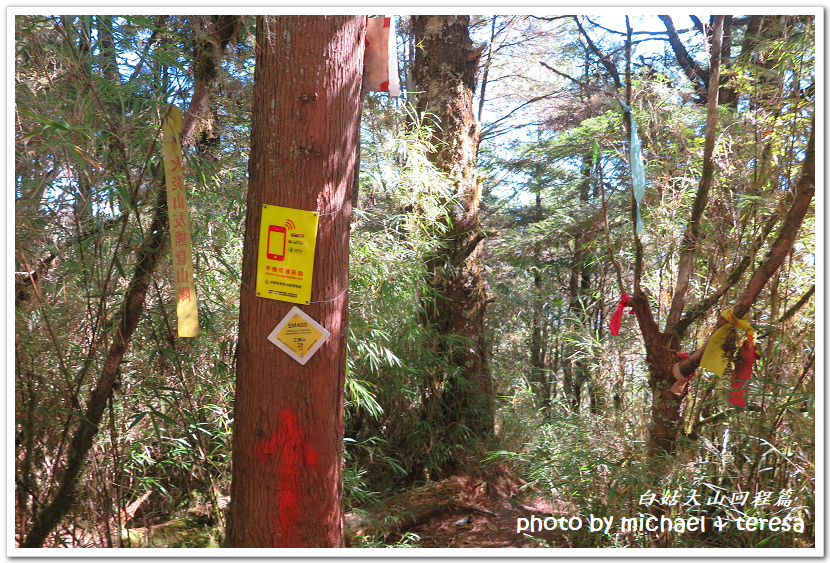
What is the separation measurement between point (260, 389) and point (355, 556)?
0.53 meters

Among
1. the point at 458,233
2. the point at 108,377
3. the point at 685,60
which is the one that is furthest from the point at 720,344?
the point at 685,60

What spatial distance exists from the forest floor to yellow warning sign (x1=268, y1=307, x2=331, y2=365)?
1.09m

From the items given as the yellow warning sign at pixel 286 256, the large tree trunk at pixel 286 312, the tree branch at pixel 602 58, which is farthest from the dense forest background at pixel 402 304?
the tree branch at pixel 602 58

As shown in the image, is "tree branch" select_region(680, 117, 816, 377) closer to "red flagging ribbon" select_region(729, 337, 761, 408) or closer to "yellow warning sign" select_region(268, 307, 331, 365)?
"red flagging ribbon" select_region(729, 337, 761, 408)

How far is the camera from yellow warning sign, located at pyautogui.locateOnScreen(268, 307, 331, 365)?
153 cm

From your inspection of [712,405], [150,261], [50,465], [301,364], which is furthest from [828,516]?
[50,465]

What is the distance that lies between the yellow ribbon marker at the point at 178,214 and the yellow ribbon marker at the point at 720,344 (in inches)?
67.5

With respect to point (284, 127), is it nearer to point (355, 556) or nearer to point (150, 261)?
point (150, 261)

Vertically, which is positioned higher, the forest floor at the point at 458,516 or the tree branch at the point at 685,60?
the tree branch at the point at 685,60

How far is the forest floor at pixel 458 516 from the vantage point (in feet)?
7.82

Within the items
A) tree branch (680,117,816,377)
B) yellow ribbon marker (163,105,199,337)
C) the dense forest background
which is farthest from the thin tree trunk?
tree branch (680,117,816,377)

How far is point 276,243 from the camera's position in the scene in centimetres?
155

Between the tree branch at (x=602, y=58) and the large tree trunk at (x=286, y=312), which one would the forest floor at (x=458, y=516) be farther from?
the tree branch at (x=602, y=58)

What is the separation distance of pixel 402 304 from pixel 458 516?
1104mm
